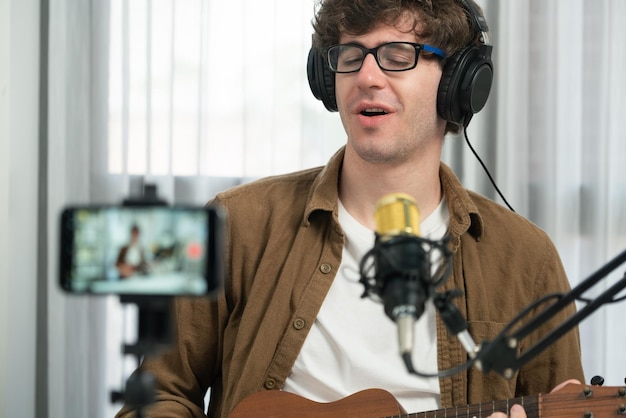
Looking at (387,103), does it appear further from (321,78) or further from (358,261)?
(358,261)

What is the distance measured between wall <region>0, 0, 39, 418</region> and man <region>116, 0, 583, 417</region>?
83cm

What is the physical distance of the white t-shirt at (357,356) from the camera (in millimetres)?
1407

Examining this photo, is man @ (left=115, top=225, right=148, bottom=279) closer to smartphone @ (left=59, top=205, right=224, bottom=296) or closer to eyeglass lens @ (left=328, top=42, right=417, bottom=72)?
smartphone @ (left=59, top=205, right=224, bottom=296)

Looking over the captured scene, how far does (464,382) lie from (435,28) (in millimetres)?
647

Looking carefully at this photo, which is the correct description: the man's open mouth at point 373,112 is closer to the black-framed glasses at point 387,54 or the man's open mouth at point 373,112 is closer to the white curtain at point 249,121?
the black-framed glasses at point 387,54

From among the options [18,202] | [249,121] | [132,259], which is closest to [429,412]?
[132,259]

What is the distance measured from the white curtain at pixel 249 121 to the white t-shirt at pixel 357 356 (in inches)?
33.3

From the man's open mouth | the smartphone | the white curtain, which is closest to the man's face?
the man's open mouth

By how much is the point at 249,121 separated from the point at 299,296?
0.87 m

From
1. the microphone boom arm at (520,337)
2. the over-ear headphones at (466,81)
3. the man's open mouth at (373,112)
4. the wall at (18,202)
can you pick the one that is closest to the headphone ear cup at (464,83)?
the over-ear headphones at (466,81)

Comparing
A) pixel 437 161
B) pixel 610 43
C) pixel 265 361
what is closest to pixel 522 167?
pixel 610 43

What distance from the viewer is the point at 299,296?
1472mm

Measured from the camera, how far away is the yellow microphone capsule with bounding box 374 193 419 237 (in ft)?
2.20

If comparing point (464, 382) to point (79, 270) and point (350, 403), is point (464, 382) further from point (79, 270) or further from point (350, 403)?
point (79, 270)
